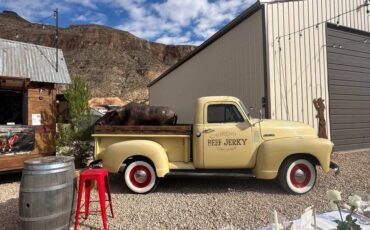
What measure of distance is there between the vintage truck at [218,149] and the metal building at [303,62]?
9.84 ft

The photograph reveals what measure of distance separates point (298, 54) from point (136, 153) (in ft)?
20.6

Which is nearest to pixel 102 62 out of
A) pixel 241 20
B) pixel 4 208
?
pixel 241 20

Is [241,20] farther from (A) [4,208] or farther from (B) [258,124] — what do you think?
(A) [4,208]

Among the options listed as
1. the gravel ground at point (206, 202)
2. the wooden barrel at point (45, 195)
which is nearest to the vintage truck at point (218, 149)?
the gravel ground at point (206, 202)

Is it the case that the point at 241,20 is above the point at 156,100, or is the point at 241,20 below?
above

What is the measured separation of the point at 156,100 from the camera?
22.3 m

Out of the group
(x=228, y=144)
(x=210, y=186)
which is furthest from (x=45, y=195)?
(x=210, y=186)

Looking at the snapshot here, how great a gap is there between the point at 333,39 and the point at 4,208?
1035 cm

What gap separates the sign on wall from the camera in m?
6.76

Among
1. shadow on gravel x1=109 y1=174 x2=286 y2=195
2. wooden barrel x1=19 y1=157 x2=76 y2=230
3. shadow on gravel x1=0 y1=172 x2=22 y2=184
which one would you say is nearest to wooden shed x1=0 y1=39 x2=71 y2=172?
shadow on gravel x1=0 y1=172 x2=22 y2=184

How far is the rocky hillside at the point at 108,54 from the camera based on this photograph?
162ft

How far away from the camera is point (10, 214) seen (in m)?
4.82

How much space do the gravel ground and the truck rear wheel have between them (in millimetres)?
188

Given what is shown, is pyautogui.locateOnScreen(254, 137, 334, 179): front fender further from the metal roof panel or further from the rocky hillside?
the rocky hillside
